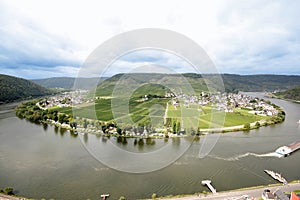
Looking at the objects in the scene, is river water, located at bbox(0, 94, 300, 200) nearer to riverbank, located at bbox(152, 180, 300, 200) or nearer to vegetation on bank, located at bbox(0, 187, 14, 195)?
vegetation on bank, located at bbox(0, 187, 14, 195)

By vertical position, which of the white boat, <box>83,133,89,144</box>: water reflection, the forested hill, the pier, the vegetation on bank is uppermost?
the forested hill

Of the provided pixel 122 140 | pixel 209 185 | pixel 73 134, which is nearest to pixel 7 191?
pixel 122 140

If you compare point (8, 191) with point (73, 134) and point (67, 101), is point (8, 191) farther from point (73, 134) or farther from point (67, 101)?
point (67, 101)

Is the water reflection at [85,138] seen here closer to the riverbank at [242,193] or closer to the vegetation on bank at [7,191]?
the vegetation on bank at [7,191]

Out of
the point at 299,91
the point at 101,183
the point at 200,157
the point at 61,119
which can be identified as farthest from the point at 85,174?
the point at 299,91

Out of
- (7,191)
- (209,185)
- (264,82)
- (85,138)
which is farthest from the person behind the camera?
(264,82)

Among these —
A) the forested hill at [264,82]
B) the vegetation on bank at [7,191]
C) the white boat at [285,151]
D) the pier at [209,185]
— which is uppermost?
the forested hill at [264,82]

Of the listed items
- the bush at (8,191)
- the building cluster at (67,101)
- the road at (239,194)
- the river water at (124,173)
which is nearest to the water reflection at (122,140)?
the river water at (124,173)

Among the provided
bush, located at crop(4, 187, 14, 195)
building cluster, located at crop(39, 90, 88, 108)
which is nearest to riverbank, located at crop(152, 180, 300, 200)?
bush, located at crop(4, 187, 14, 195)
